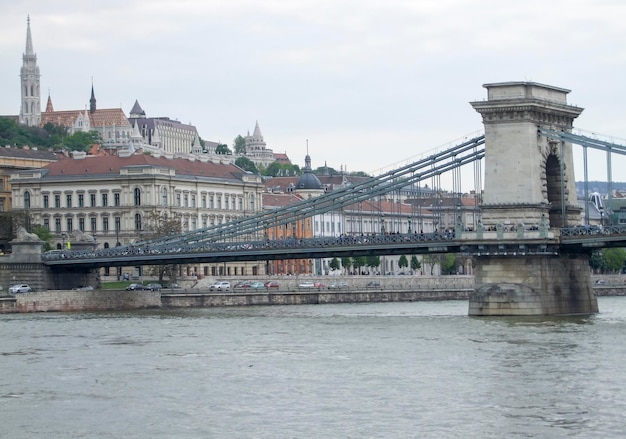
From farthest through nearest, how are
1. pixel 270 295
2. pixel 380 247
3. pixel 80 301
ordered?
pixel 270 295 → pixel 80 301 → pixel 380 247

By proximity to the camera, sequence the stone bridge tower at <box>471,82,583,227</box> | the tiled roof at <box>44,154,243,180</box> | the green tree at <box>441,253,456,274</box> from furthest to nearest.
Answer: the green tree at <box>441,253,456,274</box>, the tiled roof at <box>44,154,243,180</box>, the stone bridge tower at <box>471,82,583,227</box>

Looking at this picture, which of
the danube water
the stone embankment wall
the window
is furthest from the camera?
the window

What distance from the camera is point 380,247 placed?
251 ft

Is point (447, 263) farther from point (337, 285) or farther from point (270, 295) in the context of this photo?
point (270, 295)

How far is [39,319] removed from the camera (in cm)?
7775

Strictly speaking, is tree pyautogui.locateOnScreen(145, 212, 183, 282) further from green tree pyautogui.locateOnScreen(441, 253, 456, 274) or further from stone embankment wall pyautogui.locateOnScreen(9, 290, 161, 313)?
green tree pyautogui.locateOnScreen(441, 253, 456, 274)

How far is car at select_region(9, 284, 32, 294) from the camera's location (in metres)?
88.5

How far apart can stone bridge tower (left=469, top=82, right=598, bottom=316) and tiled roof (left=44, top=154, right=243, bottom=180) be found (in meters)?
60.6

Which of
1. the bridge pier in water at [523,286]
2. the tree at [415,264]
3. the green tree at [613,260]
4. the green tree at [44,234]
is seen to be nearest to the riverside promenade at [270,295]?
the green tree at [613,260]

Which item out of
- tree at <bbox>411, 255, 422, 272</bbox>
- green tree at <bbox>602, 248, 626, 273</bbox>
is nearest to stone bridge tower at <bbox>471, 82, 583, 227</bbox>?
tree at <bbox>411, 255, 422, 272</bbox>

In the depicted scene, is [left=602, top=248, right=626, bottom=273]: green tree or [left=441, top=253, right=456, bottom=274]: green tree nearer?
[left=602, top=248, right=626, bottom=273]: green tree

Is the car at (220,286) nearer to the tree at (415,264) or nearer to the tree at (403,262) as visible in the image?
the tree at (415,264)

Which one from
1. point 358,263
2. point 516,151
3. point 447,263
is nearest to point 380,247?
point 516,151

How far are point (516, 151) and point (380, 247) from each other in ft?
25.0
